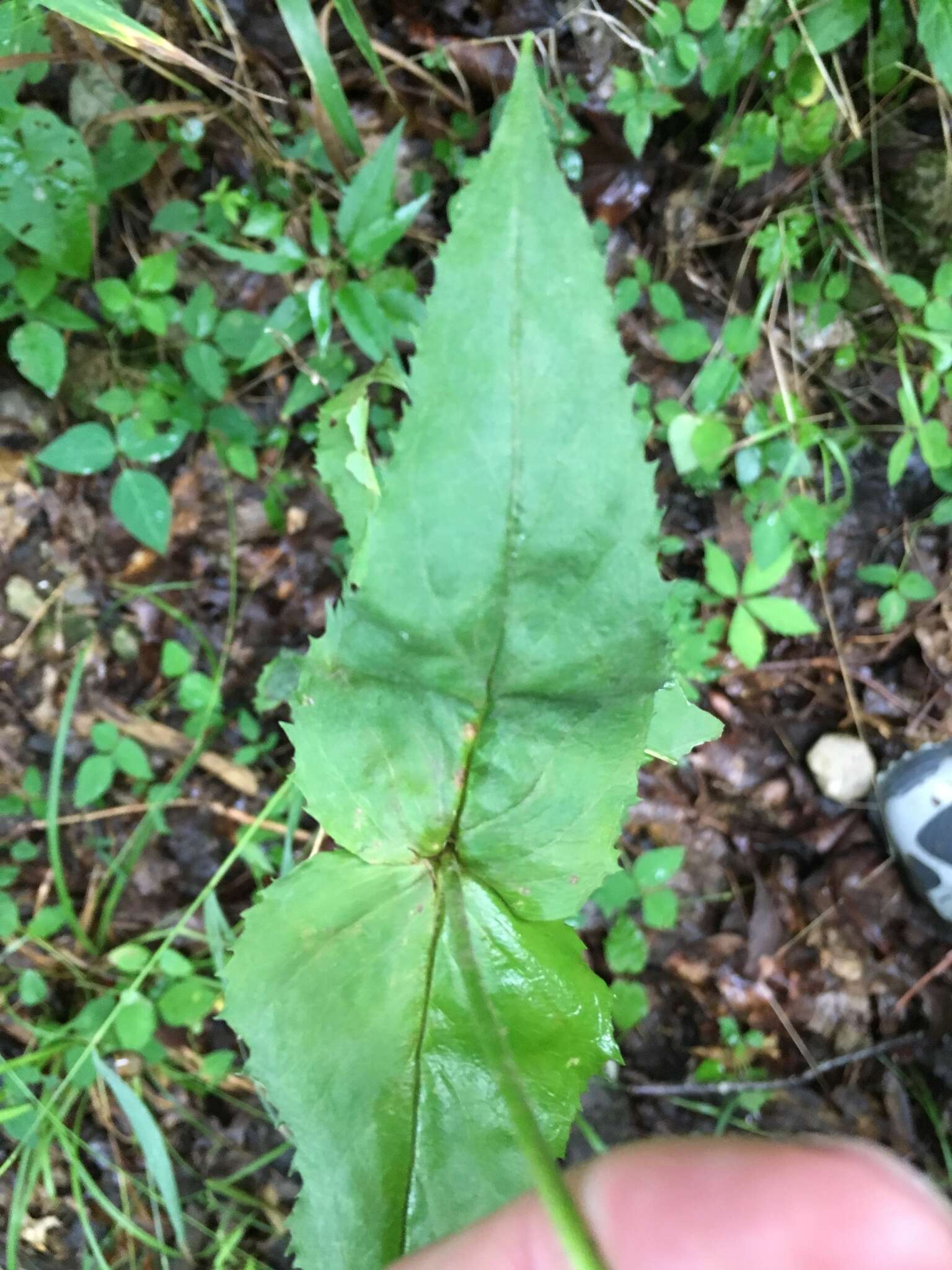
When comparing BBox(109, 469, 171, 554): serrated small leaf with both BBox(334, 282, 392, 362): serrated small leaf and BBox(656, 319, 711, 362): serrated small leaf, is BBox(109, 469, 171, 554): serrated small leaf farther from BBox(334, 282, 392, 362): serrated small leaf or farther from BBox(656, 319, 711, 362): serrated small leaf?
BBox(656, 319, 711, 362): serrated small leaf

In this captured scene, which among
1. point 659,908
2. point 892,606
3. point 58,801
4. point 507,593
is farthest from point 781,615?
point 58,801

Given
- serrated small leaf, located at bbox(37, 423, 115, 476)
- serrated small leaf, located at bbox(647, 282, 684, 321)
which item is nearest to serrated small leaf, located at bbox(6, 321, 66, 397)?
serrated small leaf, located at bbox(37, 423, 115, 476)

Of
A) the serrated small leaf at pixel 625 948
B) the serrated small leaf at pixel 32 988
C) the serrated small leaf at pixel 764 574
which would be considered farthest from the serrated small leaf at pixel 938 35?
the serrated small leaf at pixel 32 988

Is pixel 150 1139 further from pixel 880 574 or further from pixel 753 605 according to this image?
pixel 880 574

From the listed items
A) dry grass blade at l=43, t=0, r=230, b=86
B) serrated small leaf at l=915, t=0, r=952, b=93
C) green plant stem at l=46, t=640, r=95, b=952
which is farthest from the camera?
green plant stem at l=46, t=640, r=95, b=952

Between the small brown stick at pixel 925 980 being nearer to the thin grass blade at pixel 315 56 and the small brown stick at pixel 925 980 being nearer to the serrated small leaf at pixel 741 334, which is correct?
the serrated small leaf at pixel 741 334

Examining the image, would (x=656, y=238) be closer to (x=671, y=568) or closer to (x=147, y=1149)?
(x=671, y=568)

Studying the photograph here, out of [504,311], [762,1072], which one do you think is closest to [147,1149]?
[762,1072]
